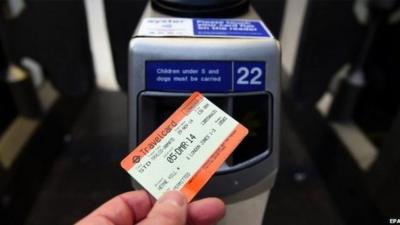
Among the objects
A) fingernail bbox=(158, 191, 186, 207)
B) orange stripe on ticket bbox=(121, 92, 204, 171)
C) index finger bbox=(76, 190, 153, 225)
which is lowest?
index finger bbox=(76, 190, 153, 225)

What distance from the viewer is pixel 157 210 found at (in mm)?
415

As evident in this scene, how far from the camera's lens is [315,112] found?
4.85 ft

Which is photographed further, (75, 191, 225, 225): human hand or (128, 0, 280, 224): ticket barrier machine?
(128, 0, 280, 224): ticket barrier machine

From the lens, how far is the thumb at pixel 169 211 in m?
0.41

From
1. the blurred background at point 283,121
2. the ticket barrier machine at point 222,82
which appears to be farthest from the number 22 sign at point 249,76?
the blurred background at point 283,121

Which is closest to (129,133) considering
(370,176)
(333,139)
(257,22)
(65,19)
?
(257,22)

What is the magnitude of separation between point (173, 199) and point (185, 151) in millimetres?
68

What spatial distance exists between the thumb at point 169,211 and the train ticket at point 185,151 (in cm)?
2

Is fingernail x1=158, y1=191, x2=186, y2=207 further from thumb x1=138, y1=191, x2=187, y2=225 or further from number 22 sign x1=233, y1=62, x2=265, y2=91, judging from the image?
number 22 sign x1=233, y1=62, x2=265, y2=91

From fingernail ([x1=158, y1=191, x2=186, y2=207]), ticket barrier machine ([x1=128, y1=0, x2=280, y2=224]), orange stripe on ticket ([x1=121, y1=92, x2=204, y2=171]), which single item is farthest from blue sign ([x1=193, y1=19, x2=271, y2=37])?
fingernail ([x1=158, y1=191, x2=186, y2=207])

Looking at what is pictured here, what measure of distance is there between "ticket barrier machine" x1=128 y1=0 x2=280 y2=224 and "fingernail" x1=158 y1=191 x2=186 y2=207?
0.43ft

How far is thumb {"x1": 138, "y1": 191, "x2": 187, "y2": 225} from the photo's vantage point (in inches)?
16.0

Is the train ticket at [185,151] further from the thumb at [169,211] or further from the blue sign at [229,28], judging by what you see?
the blue sign at [229,28]

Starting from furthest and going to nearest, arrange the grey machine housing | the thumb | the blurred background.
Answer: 1. the blurred background
2. the grey machine housing
3. the thumb
